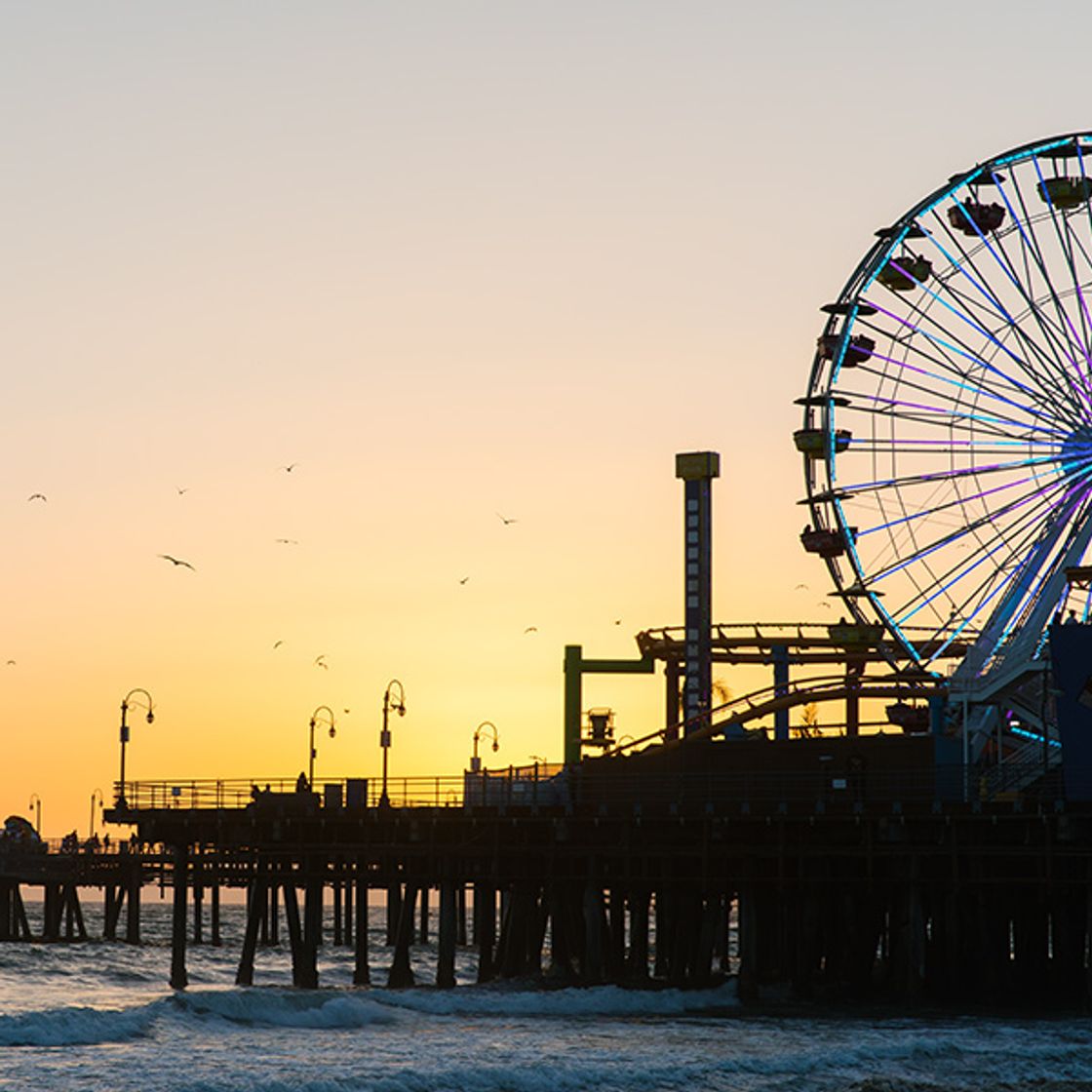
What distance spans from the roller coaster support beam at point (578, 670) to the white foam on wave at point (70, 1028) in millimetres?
39015

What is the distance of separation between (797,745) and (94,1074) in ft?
96.6

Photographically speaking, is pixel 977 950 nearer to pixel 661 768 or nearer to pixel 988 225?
pixel 661 768

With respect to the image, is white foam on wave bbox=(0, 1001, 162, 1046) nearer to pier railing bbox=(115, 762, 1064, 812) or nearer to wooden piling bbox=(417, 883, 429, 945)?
pier railing bbox=(115, 762, 1064, 812)

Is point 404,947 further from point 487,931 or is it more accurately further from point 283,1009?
point 283,1009

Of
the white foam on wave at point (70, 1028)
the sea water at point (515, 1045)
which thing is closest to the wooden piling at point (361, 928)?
the sea water at point (515, 1045)

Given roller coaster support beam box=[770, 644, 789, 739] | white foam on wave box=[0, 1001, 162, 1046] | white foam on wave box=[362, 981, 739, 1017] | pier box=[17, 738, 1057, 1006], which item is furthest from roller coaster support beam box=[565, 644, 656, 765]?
white foam on wave box=[0, 1001, 162, 1046]

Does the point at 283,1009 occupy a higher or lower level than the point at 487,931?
lower

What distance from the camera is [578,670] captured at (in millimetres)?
95375

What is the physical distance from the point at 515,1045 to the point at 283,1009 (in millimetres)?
9012

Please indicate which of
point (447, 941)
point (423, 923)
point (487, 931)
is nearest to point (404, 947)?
point (447, 941)

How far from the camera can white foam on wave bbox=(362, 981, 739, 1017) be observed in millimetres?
63281

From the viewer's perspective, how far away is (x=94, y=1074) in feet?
158

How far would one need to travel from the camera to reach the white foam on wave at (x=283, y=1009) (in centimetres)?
5991

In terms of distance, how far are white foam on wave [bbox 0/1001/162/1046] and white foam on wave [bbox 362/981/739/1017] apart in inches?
358
